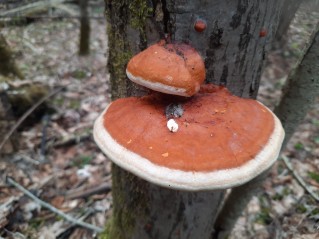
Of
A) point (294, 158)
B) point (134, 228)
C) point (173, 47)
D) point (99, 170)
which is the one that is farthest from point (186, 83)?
point (294, 158)

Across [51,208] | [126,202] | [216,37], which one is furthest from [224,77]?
[51,208]

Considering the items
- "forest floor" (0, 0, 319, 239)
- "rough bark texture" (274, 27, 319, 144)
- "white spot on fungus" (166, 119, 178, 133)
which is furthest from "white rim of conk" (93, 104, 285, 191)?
"forest floor" (0, 0, 319, 239)

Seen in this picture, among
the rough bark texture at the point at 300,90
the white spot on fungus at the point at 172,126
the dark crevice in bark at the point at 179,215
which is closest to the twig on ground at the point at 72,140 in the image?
the dark crevice in bark at the point at 179,215

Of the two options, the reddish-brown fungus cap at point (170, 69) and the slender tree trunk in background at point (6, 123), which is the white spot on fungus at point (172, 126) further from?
the slender tree trunk in background at point (6, 123)

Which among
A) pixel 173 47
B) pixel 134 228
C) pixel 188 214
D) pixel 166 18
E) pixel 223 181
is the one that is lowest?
pixel 134 228

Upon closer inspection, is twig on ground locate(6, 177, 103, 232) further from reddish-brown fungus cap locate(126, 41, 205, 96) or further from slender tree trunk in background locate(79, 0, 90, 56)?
slender tree trunk in background locate(79, 0, 90, 56)

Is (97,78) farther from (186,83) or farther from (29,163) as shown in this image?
(186,83)
